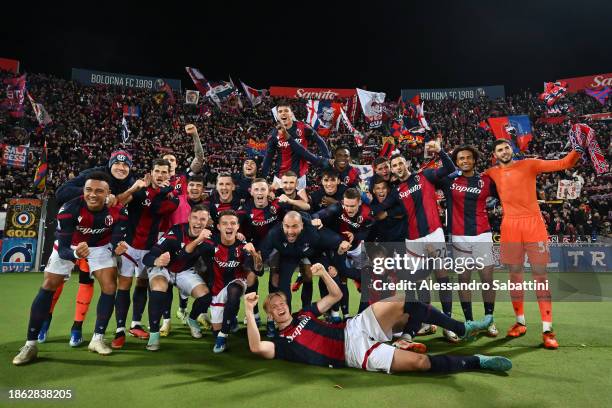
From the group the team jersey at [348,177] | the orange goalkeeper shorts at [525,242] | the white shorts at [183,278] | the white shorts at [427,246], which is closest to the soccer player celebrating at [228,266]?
the white shorts at [183,278]

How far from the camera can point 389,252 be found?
20.6 feet

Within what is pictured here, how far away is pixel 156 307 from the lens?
17.1ft

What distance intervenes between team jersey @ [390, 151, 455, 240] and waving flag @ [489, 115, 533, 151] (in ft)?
53.1

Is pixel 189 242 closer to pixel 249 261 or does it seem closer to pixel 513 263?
pixel 249 261

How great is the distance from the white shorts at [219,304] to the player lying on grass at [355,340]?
36.3 inches

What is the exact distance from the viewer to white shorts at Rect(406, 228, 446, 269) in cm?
587

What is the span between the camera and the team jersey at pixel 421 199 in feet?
19.6

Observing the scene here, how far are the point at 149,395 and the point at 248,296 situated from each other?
1262mm

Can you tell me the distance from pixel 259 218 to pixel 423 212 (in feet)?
8.32

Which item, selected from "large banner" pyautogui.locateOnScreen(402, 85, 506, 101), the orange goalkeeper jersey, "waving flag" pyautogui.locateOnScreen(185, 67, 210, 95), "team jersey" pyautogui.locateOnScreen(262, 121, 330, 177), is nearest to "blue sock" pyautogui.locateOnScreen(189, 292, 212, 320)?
"team jersey" pyautogui.locateOnScreen(262, 121, 330, 177)

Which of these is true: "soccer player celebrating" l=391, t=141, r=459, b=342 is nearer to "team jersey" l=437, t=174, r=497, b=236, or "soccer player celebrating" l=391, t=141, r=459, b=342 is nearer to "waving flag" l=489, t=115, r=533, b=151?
"team jersey" l=437, t=174, r=497, b=236

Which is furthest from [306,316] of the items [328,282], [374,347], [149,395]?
[149,395]

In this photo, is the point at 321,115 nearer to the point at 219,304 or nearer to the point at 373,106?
the point at 373,106

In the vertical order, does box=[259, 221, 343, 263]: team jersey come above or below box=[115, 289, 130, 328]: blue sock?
above
